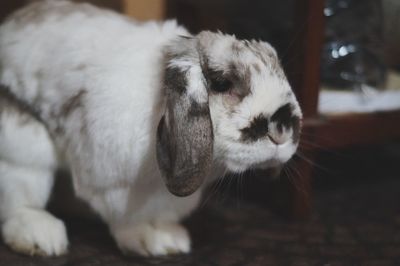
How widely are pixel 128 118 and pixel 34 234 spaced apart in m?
0.34

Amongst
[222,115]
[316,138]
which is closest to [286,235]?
[316,138]

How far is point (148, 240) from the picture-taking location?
4.04 feet

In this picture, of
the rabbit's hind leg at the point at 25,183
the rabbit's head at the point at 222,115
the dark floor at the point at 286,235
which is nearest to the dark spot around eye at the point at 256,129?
the rabbit's head at the point at 222,115

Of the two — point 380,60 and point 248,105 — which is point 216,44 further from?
point 380,60

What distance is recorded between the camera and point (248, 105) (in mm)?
1035

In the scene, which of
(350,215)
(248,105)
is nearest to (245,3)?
(350,215)

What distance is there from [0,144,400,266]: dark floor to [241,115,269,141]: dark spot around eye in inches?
13.3

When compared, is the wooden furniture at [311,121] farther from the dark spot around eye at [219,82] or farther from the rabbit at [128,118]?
the dark spot around eye at [219,82]

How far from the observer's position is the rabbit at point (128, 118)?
3.42ft

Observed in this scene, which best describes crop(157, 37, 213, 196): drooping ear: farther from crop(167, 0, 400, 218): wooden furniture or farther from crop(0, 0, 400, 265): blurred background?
crop(167, 0, 400, 218): wooden furniture

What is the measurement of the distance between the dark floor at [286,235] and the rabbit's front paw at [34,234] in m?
0.02

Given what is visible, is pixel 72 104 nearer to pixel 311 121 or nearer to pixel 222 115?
pixel 222 115

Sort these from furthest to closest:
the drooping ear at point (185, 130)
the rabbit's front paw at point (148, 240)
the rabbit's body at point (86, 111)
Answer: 1. the rabbit's front paw at point (148, 240)
2. the rabbit's body at point (86, 111)
3. the drooping ear at point (185, 130)

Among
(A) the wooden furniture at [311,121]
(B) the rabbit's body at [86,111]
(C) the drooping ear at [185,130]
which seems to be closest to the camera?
(C) the drooping ear at [185,130]
